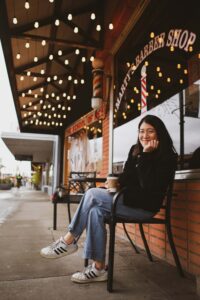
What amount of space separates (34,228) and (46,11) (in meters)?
3.94

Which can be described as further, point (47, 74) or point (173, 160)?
point (47, 74)

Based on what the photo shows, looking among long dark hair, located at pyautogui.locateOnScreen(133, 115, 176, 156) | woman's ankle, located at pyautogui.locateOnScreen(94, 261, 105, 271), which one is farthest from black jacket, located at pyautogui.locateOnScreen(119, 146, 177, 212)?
woman's ankle, located at pyautogui.locateOnScreen(94, 261, 105, 271)

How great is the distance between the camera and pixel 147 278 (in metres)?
2.33

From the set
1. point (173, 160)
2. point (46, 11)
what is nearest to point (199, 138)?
point (173, 160)

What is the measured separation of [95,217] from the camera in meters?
2.23

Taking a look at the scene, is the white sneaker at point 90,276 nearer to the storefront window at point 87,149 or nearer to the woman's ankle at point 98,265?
the woman's ankle at point 98,265

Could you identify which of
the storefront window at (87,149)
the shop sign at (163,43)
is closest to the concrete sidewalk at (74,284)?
the shop sign at (163,43)

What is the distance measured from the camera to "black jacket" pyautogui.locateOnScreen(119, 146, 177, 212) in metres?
2.26

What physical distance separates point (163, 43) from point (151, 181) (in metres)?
2.03

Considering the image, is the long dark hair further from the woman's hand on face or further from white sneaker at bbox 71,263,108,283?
white sneaker at bbox 71,263,108,283

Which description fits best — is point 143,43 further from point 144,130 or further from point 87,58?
point 87,58

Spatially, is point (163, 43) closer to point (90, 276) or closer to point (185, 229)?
point (185, 229)

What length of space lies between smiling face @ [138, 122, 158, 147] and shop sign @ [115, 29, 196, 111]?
1.08 meters

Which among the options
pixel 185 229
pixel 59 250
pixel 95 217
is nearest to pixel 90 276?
pixel 59 250
